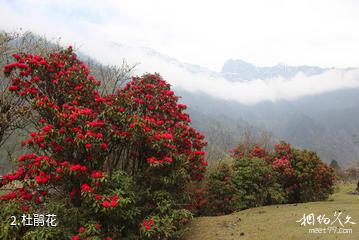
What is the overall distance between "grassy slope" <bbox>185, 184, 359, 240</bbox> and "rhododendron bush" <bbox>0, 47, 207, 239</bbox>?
1505 millimetres

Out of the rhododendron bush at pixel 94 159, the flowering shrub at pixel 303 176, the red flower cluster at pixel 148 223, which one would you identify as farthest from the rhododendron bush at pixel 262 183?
the red flower cluster at pixel 148 223

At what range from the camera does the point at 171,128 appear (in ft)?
40.0

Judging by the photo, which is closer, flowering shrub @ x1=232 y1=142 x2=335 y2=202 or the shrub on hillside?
the shrub on hillside

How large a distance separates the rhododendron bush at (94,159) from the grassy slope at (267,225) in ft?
4.94

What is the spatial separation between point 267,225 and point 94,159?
277 inches

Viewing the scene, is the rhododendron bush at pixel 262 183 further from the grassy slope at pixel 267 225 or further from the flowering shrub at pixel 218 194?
the grassy slope at pixel 267 225

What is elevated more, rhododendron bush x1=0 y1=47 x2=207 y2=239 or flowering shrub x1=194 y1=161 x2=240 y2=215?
rhododendron bush x1=0 y1=47 x2=207 y2=239

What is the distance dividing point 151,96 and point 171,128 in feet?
5.17

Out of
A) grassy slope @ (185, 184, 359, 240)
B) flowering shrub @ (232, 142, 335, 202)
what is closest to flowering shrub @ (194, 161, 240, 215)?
grassy slope @ (185, 184, 359, 240)

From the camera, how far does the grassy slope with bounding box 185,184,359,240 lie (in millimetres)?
10000

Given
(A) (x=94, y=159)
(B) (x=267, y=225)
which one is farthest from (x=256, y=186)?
(A) (x=94, y=159)

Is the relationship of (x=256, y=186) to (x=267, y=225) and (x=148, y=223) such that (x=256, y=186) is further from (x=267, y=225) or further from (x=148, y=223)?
(x=148, y=223)

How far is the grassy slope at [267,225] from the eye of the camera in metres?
10.0

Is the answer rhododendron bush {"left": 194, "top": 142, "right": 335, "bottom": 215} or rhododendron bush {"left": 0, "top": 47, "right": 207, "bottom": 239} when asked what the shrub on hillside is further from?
rhododendron bush {"left": 0, "top": 47, "right": 207, "bottom": 239}
